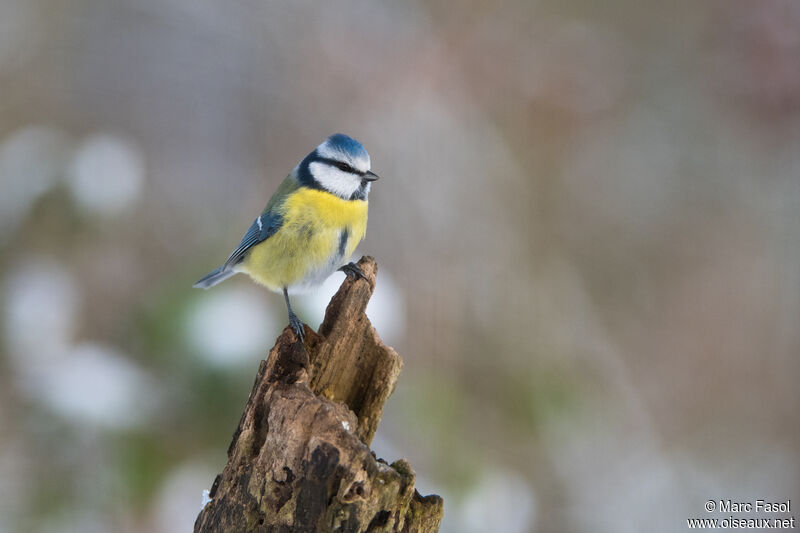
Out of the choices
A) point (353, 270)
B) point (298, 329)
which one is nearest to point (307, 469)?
point (298, 329)

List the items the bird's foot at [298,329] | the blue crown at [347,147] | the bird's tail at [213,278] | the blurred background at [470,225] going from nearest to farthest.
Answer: the bird's foot at [298,329], the blue crown at [347,147], the bird's tail at [213,278], the blurred background at [470,225]

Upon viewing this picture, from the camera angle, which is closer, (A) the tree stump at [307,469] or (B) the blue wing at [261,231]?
(A) the tree stump at [307,469]

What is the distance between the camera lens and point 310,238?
1.37 m

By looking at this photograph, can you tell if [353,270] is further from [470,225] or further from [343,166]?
[470,225]

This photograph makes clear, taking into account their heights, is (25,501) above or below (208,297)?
below

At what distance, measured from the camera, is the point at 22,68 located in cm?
223

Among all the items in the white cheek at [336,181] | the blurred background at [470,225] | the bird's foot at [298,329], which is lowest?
the bird's foot at [298,329]

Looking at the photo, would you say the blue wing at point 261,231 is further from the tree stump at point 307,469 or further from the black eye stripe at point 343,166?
the tree stump at point 307,469

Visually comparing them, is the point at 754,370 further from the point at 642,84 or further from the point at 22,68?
the point at 22,68

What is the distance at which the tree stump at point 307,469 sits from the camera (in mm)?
882

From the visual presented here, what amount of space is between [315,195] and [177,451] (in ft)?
2.34

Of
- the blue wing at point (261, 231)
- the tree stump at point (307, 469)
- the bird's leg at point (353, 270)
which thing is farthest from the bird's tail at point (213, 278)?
the tree stump at point (307, 469)

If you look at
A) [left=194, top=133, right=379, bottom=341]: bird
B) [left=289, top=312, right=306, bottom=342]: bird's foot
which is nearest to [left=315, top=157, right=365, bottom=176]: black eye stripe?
[left=194, top=133, right=379, bottom=341]: bird

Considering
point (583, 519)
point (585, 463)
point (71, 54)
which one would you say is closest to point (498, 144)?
point (585, 463)
